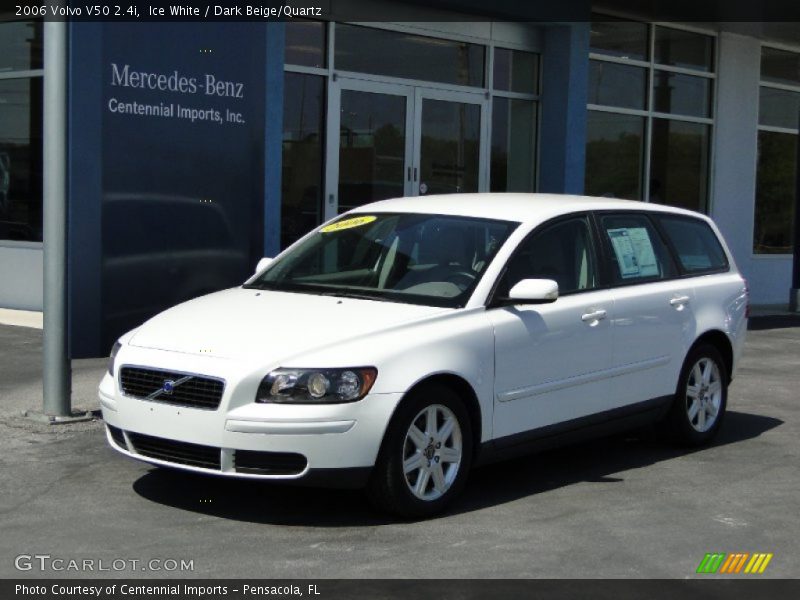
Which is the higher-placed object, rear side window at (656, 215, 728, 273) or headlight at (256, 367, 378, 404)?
rear side window at (656, 215, 728, 273)

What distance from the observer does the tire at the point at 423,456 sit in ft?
19.9

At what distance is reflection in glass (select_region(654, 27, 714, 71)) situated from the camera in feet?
59.0

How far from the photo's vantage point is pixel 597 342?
7281 millimetres

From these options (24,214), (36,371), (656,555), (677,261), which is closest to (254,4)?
(24,214)

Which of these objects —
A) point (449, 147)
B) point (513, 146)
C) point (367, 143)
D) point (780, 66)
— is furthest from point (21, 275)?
point (780, 66)

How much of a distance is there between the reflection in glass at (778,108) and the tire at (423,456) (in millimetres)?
14739

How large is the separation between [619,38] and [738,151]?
3222 mm

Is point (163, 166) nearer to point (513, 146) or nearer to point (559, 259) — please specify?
point (559, 259)

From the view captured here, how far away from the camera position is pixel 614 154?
57.3 feet

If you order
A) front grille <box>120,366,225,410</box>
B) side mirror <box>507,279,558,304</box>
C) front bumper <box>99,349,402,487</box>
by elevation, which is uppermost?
side mirror <box>507,279,558,304</box>

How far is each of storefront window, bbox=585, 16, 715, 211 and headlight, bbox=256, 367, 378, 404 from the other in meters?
11.5

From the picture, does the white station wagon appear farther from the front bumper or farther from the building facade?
the building facade

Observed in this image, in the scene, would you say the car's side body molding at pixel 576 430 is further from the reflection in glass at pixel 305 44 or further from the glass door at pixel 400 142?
the reflection in glass at pixel 305 44

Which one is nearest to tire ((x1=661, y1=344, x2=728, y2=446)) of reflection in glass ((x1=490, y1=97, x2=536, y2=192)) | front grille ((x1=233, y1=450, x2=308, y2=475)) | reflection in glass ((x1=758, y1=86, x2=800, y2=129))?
front grille ((x1=233, y1=450, x2=308, y2=475))
